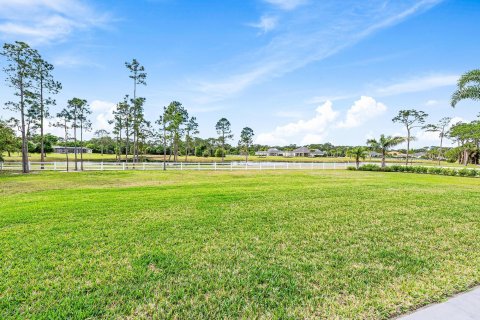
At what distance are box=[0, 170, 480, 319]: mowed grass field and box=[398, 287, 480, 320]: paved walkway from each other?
0.11 metres

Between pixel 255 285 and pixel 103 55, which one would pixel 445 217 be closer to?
pixel 255 285

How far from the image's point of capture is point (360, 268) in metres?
3.53

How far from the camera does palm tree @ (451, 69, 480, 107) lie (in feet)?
34.6

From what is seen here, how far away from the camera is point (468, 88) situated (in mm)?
10828

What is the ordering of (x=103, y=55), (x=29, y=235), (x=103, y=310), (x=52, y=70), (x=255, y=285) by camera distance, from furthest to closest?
1. (x=52, y=70)
2. (x=103, y=55)
3. (x=29, y=235)
4. (x=255, y=285)
5. (x=103, y=310)

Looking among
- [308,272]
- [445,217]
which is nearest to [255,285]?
[308,272]

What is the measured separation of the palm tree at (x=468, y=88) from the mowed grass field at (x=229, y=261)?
688 centimetres

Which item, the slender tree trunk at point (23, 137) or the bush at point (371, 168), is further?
the bush at point (371, 168)

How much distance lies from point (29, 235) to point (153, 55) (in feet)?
47.2

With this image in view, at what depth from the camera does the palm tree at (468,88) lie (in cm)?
1055

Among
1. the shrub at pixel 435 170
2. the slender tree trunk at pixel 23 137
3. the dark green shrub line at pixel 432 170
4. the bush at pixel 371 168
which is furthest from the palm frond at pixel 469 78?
the slender tree trunk at pixel 23 137

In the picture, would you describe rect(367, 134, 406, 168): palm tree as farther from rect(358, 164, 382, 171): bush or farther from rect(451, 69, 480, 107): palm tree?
rect(451, 69, 480, 107): palm tree

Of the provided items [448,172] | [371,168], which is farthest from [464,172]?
[371,168]

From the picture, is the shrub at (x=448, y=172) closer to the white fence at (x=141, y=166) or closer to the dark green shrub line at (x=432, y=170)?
the dark green shrub line at (x=432, y=170)
